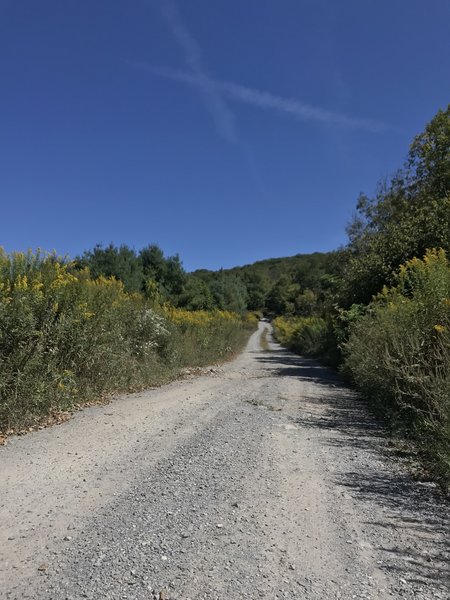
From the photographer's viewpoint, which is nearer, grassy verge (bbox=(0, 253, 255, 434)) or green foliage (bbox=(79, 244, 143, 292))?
grassy verge (bbox=(0, 253, 255, 434))

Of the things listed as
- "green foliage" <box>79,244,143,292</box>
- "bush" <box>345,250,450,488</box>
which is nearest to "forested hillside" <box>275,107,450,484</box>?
"bush" <box>345,250,450,488</box>

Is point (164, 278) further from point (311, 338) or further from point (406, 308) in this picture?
point (406, 308)

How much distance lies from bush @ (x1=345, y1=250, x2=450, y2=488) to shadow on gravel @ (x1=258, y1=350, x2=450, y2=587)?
1.49 feet

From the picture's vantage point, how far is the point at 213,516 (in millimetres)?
4035

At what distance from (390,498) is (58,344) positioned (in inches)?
258

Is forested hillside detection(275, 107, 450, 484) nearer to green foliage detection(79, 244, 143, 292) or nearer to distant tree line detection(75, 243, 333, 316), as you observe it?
distant tree line detection(75, 243, 333, 316)

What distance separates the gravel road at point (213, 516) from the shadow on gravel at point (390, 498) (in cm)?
2

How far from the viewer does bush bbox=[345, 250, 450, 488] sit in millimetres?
5504

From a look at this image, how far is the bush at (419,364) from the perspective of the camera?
217 inches

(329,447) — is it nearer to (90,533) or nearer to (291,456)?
(291,456)

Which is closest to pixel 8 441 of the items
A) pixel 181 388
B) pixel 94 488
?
pixel 94 488

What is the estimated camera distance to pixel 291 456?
6031 mm

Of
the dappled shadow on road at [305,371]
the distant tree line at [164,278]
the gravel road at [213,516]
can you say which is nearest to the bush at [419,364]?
the gravel road at [213,516]

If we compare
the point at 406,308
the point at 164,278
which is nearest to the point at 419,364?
the point at 406,308
